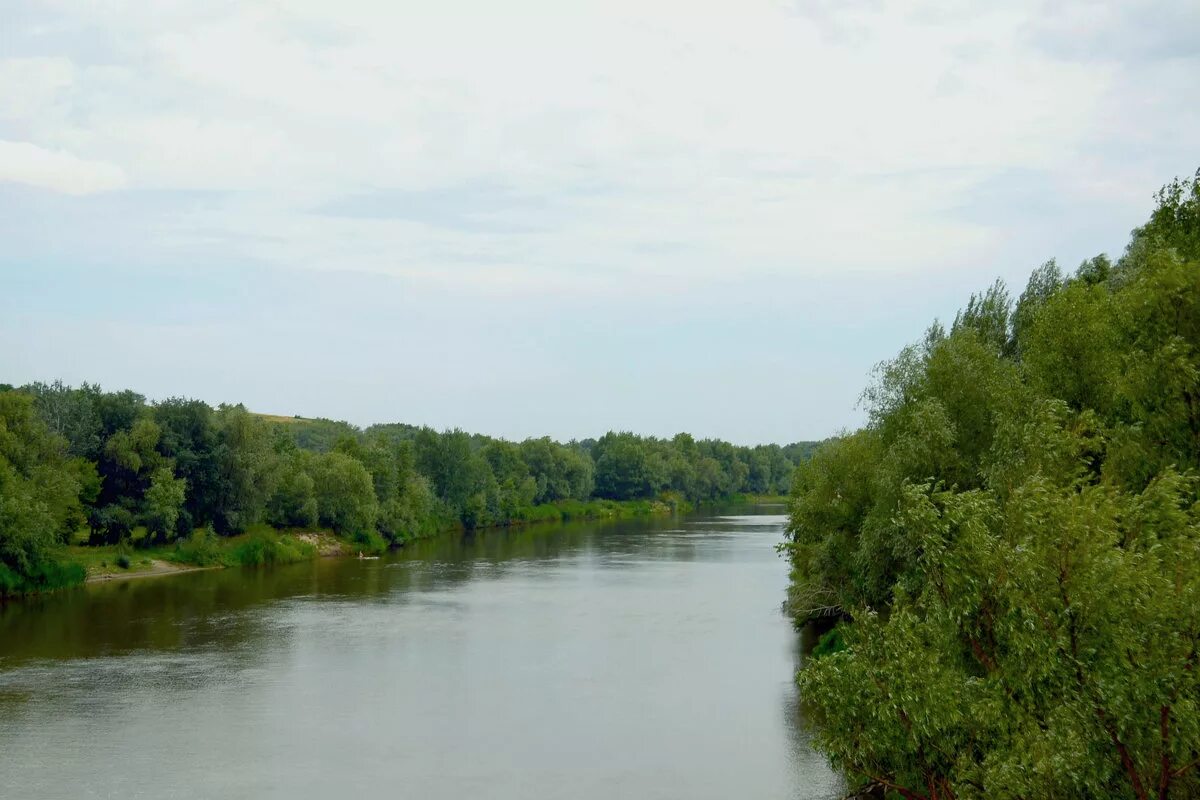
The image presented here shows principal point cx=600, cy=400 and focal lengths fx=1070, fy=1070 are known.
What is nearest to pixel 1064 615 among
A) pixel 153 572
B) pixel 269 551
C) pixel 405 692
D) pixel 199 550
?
pixel 405 692

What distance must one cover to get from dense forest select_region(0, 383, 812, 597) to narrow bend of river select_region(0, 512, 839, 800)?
3641mm

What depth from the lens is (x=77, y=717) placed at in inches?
921

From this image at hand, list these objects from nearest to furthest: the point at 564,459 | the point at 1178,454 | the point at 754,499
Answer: the point at 1178,454, the point at 564,459, the point at 754,499

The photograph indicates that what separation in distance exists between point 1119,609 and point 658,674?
20.4m

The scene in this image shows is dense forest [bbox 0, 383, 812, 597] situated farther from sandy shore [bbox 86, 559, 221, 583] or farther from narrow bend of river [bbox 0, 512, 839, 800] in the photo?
narrow bend of river [bbox 0, 512, 839, 800]

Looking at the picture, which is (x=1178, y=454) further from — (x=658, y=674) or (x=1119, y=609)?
(x=658, y=674)

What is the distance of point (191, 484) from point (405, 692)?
105ft

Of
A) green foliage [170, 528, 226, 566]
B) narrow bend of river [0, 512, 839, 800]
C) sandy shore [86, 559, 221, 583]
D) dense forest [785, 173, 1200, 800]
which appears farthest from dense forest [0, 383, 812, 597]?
dense forest [785, 173, 1200, 800]

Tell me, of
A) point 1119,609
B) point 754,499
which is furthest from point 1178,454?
A: point 754,499

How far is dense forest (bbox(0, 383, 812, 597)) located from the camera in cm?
4325

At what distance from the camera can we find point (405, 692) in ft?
87.4

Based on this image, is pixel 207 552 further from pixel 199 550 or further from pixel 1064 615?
pixel 1064 615

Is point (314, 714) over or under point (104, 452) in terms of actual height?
under

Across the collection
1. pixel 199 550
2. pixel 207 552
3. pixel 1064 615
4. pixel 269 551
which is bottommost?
pixel 269 551
